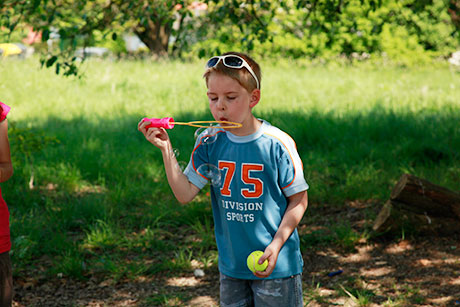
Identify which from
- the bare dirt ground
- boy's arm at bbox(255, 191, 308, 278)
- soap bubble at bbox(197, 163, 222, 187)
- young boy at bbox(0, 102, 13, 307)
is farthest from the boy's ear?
the bare dirt ground

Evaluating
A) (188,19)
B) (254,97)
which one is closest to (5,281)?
(254,97)

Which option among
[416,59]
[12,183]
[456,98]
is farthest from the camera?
[416,59]

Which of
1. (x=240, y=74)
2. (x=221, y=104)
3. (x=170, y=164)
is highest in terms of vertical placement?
(x=240, y=74)

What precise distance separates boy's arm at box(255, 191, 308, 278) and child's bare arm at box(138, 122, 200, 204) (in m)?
0.38

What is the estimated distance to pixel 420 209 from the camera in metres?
4.19

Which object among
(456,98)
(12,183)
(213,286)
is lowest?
(213,286)

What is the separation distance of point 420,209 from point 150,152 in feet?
11.1

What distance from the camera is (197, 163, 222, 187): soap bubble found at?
2.08m

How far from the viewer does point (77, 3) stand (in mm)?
4906

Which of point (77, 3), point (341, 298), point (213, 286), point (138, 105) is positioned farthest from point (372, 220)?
point (138, 105)

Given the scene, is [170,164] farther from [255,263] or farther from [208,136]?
[255,263]

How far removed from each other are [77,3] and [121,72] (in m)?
6.78

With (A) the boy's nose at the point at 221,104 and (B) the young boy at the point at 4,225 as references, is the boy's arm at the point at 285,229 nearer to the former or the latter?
(A) the boy's nose at the point at 221,104

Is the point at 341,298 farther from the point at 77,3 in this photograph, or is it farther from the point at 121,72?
the point at 121,72
